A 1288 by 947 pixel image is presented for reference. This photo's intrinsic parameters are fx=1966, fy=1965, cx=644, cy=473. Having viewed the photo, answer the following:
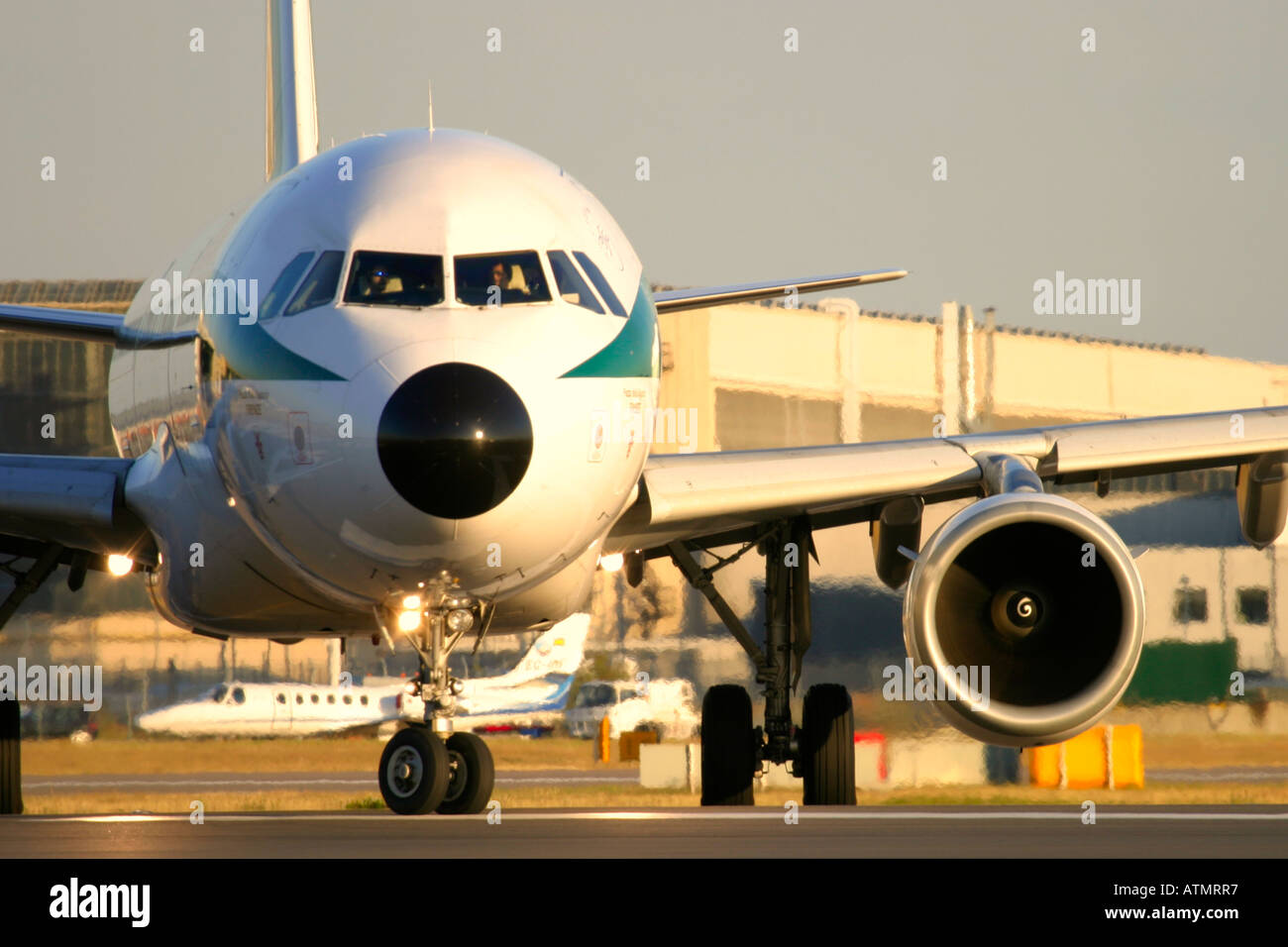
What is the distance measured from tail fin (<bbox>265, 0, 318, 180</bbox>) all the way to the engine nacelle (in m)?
9.08

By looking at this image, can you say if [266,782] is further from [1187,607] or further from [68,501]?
[68,501]

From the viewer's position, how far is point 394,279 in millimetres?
10047

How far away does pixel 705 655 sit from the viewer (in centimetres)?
2459

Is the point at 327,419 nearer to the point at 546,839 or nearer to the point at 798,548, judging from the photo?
the point at 546,839

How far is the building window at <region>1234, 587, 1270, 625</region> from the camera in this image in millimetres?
23297

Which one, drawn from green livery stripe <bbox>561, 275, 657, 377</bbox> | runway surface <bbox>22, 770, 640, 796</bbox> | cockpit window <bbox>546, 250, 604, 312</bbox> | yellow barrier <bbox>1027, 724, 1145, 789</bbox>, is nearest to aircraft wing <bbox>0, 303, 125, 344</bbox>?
green livery stripe <bbox>561, 275, 657, 377</bbox>

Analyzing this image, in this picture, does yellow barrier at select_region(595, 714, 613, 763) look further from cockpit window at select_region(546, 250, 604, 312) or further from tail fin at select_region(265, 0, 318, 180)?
cockpit window at select_region(546, 250, 604, 312)

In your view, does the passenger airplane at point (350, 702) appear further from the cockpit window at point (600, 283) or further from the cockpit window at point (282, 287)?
the cockpit window at point (282, 287)

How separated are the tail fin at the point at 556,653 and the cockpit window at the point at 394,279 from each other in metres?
21.3

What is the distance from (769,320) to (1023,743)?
24799mm

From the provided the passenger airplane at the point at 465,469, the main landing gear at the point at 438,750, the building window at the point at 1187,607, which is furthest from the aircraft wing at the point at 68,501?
the building window at the point at 1187,607

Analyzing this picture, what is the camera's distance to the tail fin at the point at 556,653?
3275 cm

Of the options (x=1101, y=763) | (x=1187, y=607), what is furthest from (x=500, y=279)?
(x=1187, y=607)
